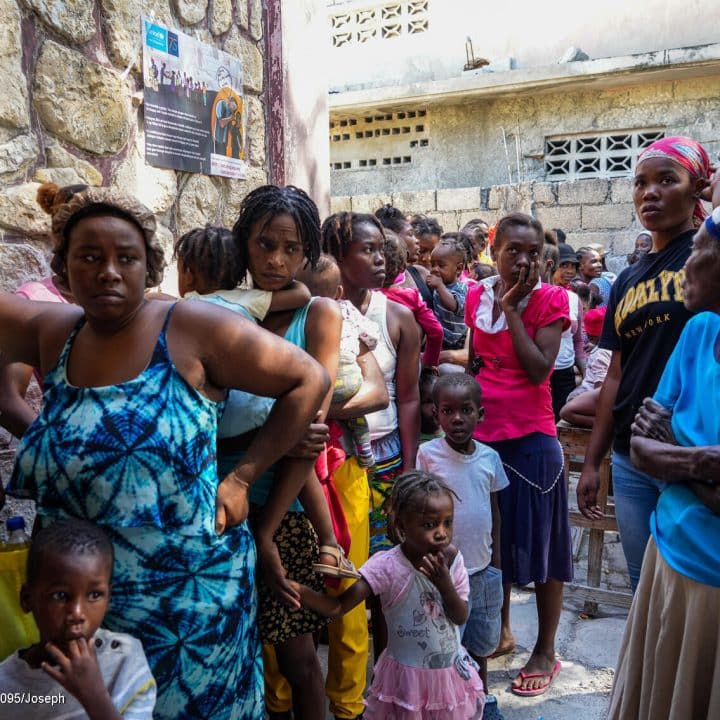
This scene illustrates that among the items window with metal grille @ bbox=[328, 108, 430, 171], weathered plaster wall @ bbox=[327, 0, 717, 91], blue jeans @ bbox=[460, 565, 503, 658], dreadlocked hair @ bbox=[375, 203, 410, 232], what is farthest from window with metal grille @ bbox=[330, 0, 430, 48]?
blue jeans @ bbox=[460, 565, 503, 658]

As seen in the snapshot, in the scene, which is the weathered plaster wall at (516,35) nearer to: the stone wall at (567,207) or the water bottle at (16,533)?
the stone wall at (567,207)

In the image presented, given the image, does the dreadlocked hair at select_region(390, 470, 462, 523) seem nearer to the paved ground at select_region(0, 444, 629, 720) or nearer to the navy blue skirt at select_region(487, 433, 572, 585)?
the navy blue skirt at select_region(487, 433, 572, 585)

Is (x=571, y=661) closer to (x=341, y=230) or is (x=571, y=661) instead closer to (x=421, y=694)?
(x=421, y=694)

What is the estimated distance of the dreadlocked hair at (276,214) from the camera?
2291 millimetres

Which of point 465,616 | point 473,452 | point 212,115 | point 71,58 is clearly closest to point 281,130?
point 212,115

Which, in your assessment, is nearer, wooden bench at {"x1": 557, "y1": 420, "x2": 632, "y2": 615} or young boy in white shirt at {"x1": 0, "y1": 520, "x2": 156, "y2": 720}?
young boy in white shirt at {"x1": 0, "y1": 520, "x2": 156, "y2": 720}

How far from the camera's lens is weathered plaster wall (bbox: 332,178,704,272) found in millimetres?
9664

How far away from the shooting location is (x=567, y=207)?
9.90m

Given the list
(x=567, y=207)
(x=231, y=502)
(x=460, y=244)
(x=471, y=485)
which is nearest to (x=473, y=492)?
(x=471, y=485)

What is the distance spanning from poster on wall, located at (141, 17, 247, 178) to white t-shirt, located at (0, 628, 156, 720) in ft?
7.50

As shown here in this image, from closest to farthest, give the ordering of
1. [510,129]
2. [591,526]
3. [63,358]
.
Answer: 1. [63,358]
2. [591,526]
3. [510,129]

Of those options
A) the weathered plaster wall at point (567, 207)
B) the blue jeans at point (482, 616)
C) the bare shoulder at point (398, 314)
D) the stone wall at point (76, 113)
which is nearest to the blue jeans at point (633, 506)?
the blue jeans at point (482, 616)

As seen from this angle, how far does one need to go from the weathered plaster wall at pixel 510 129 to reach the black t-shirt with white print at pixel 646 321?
8.85m

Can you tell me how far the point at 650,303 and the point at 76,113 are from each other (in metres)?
2.32
